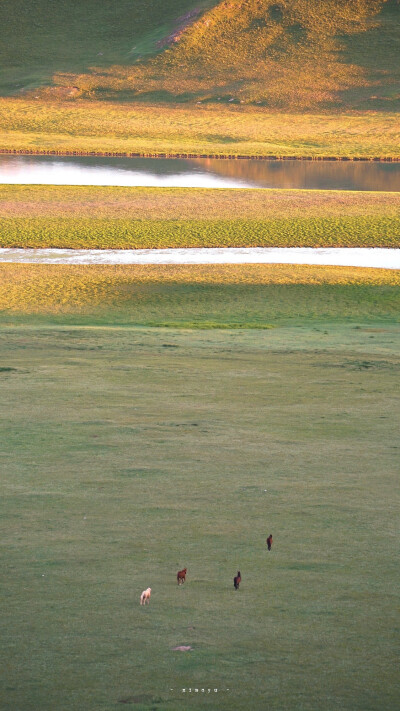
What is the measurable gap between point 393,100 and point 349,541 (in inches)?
3712

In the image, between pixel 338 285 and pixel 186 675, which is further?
pixel 338 285

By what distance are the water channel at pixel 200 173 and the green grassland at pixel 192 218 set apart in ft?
12.5

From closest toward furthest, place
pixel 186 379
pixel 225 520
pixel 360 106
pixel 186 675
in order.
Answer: pixel 186 675 < pixel 225 520 < pixel 186 379 < pixel 360 106

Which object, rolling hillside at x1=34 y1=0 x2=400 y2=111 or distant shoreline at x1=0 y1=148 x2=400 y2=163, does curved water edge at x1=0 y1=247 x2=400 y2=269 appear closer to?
distant shoreline at x1=0 y1=148 x2=400 y2=163

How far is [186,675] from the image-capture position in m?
7.12

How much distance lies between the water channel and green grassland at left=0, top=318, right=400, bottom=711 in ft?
141

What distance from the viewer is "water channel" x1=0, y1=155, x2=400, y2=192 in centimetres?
5897

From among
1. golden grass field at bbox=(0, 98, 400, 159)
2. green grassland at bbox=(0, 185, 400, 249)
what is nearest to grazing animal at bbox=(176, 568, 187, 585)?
green grassland at bbox=(0, 185, 400, 249)

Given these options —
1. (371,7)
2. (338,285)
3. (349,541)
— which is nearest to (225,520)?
(349,541)

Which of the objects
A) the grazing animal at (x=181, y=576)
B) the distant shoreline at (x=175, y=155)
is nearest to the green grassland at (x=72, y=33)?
the distant shoreline at (x=175, y=155)

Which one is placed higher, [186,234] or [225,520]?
[225,520]

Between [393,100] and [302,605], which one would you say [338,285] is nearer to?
[302,605]

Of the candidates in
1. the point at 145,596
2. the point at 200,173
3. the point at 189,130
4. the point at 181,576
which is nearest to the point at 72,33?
the point at 189,130

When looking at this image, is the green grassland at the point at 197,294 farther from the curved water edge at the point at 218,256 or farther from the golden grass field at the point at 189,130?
the golden grass field at the point at 189,130
